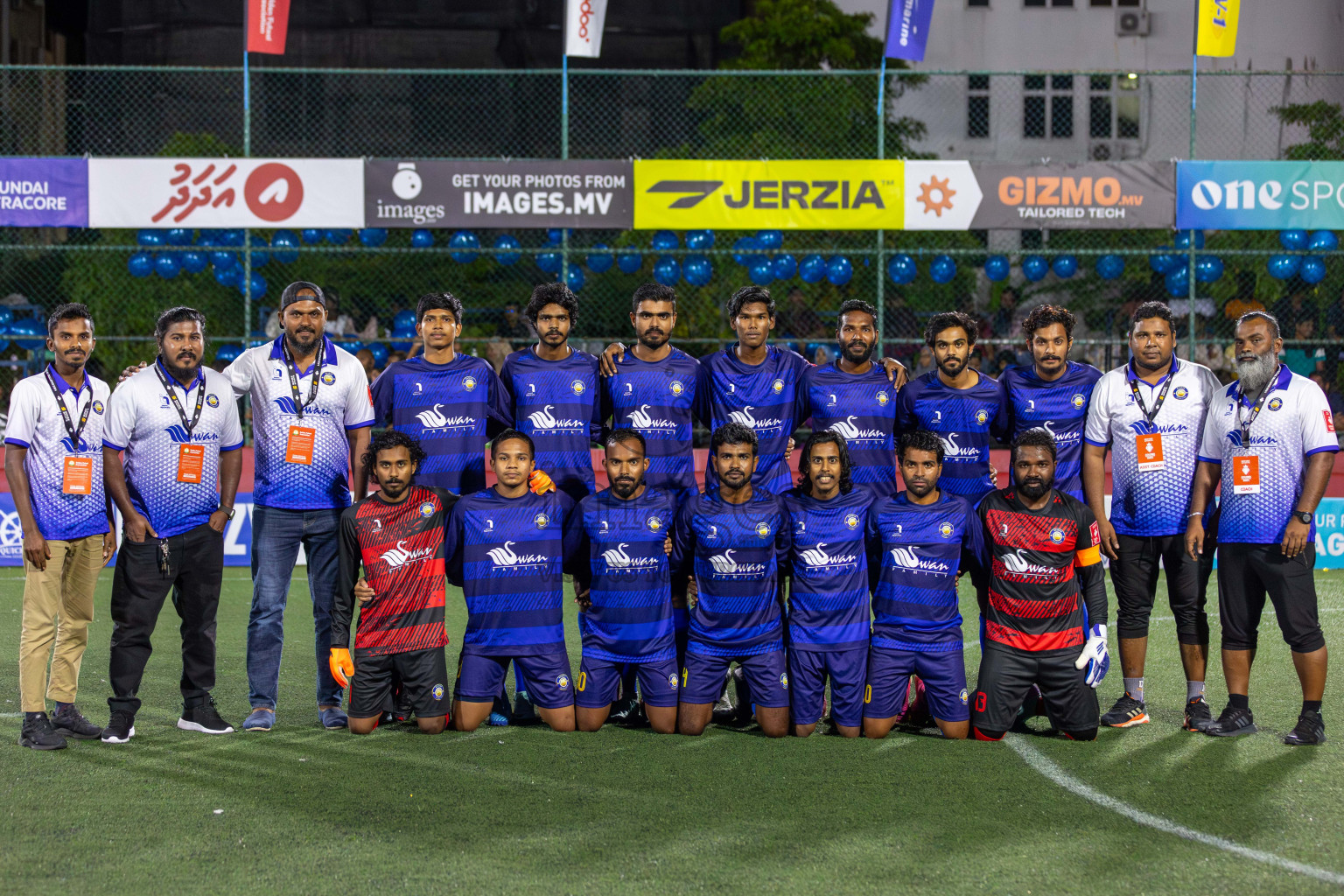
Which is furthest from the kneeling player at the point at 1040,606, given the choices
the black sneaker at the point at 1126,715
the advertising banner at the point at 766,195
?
the advertising banner at the point at 766,195

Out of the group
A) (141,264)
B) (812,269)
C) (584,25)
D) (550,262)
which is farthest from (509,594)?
(141,264)

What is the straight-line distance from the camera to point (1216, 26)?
14.0 m

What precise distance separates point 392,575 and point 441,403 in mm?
972

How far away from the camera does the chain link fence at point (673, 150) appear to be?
15297 mm

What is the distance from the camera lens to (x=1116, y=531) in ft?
21.1

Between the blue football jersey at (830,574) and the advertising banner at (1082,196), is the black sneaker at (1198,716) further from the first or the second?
the advertising banner at (1082,196)

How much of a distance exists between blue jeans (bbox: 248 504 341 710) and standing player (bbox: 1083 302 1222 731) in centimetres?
379

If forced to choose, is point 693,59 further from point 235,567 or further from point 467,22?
point 235,567

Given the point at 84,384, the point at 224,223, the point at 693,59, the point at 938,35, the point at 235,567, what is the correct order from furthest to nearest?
1. the point at 938,35
2. the point at 693,59
3. the point at 224,223
4. the point at 235,567
5. the point at 84,384

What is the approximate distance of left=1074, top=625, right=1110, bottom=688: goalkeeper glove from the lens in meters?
5.88

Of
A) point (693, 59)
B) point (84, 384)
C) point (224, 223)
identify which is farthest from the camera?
point (693, 59)

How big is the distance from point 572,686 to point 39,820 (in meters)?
2.43

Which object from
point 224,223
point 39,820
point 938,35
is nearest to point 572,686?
point 39,820

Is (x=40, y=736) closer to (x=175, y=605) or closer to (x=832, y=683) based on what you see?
(x=175, y=605)
